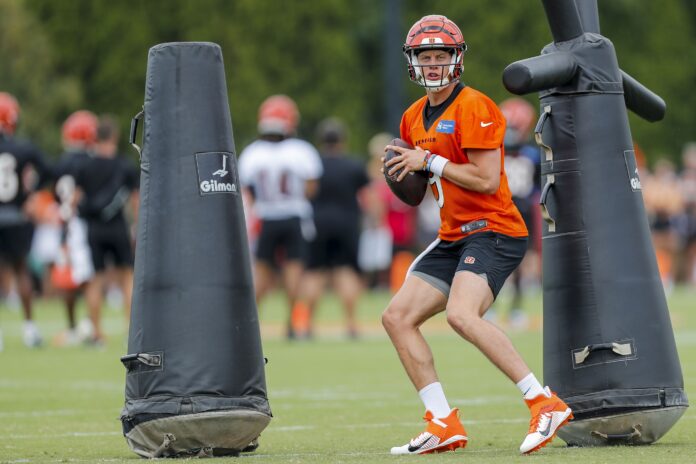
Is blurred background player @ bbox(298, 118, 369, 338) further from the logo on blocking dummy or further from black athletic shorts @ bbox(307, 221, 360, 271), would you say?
the logo on blocking dummy

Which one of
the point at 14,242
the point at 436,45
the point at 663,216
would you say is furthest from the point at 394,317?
the point at 663,216

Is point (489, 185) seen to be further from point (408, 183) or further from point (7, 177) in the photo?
point (7, 177)

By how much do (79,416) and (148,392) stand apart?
263cm

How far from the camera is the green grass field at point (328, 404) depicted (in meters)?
7.62

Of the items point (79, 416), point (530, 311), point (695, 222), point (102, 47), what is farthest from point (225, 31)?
point (79, 416)

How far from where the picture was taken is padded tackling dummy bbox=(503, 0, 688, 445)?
7707 millimetres

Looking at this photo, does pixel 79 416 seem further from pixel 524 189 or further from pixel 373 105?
pixel 373 105

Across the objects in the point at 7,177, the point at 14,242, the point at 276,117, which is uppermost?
the point at 276,117

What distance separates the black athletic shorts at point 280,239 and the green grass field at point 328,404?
94cm

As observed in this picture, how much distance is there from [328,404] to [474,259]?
3.17 metres

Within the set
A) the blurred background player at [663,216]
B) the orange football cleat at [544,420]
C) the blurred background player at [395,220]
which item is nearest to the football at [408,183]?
the orange football cleat at [544,420]

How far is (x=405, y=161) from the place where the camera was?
778 centimetres

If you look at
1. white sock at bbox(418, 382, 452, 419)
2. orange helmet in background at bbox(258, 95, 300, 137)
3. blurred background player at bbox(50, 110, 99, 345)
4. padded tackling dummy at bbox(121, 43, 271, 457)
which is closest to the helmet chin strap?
padded tackling dummy at bbox(121, 43, 271, 457)

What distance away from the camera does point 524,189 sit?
17.0 meters
